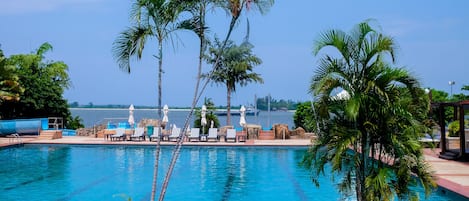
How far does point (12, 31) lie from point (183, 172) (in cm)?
2270

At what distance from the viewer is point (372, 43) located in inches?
256

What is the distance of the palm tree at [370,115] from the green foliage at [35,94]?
24.2 metres

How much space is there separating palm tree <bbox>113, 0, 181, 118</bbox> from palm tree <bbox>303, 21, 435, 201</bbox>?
6.50ft

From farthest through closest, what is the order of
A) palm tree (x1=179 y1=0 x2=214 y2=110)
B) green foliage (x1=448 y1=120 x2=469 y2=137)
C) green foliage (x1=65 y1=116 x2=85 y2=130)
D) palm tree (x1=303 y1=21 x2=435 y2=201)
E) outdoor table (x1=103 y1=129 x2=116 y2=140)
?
green foliage (x1=65 y1=116 x2=85 y2=130) < outdoor table (x1=103 y1=129 x2=116 y2=140) < green foliage (x1=448 y1=120 x2=469 y2=137) < palm tree (x1=179 y1=0 x2=214 y2=110) < palm tree (x1=303 y1=21 x2=435 y2=201)

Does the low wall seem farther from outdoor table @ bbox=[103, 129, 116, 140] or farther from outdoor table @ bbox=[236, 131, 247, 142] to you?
outdoor table @ bbox=[236, 131, 247, 142]

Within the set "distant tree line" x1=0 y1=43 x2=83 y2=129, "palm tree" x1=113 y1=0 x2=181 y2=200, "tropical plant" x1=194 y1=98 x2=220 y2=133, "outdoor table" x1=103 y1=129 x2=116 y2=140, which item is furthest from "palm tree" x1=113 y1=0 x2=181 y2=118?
"distant tree line" x1=0 y1=43 x2=83 y2=129

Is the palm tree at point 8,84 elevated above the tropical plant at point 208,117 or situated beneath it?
elevated above

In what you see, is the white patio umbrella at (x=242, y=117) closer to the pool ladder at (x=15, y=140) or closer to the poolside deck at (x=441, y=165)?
the poolside deck at (x=441, y=165)

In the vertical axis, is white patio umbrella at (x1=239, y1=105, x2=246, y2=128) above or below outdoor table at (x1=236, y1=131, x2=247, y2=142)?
above

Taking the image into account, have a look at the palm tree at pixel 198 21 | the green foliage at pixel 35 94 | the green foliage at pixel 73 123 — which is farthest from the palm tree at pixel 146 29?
the green foliage at pixel 73 123

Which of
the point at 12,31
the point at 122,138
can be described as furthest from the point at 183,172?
the point at 12,31

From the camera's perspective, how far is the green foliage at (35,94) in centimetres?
2812

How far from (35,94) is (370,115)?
25.4m

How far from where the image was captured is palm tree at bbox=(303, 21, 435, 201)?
20.8 ft
